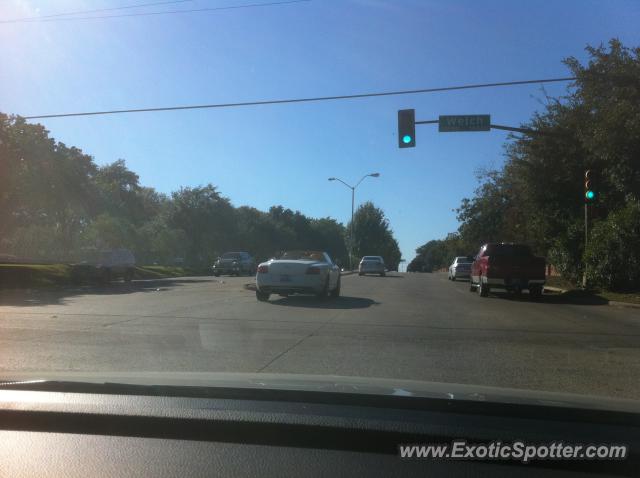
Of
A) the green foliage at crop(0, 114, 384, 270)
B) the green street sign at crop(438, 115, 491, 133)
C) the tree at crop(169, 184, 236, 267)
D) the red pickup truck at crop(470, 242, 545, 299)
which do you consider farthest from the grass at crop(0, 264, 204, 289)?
the tree at crop(169, 184, 236, 267)

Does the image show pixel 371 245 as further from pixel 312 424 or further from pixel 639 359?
pixel 312 424

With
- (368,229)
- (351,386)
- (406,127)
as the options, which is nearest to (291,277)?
(406,127)

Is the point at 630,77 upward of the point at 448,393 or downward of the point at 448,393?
upward

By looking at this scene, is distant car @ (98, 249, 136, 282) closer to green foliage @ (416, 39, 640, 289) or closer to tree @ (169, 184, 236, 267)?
green foliage @ (416, 39, 640, 289)

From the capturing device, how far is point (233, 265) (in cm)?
4216

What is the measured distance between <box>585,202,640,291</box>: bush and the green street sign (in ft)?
17.9

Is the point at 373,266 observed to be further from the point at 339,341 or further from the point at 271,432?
the point at 271,432

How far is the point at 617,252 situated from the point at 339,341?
13935mm

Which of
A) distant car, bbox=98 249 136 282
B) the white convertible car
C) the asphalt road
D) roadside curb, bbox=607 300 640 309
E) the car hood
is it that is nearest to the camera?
the car hood

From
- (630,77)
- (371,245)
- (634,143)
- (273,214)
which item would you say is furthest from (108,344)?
(273,214)

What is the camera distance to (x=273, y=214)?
10319 cm

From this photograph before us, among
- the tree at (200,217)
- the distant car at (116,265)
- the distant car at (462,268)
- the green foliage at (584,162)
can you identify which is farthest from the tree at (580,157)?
the tree at (200,217)

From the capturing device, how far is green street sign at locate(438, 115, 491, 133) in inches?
749

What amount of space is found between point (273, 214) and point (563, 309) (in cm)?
8815
